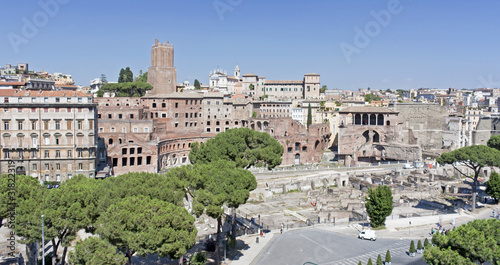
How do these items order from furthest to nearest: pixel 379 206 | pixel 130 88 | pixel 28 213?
1. pixel 130 88
2. pixel 379 206
3. pixel 28 213

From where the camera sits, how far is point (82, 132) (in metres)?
51.1

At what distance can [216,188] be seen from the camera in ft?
94.3

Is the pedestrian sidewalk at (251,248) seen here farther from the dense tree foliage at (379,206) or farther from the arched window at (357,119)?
the arched window at (357,119)

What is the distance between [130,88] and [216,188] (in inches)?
3080

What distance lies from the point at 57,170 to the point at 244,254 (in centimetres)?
3110

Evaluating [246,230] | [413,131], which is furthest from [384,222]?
[413,131]

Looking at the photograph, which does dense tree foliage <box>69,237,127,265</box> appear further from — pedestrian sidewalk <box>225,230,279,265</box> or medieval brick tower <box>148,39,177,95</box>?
medieval brick tower <box>148,39,177,95</box>

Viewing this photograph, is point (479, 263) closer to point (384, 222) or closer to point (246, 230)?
point (384, 222)

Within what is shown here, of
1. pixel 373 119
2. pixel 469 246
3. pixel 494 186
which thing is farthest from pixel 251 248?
pixel 373 119

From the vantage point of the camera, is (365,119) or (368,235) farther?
(365,119)

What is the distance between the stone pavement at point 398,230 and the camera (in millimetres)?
30359

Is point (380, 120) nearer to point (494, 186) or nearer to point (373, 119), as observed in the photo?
point (373, 119)

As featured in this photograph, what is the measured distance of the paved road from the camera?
28922mm

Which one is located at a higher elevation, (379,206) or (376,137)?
(376,137)
